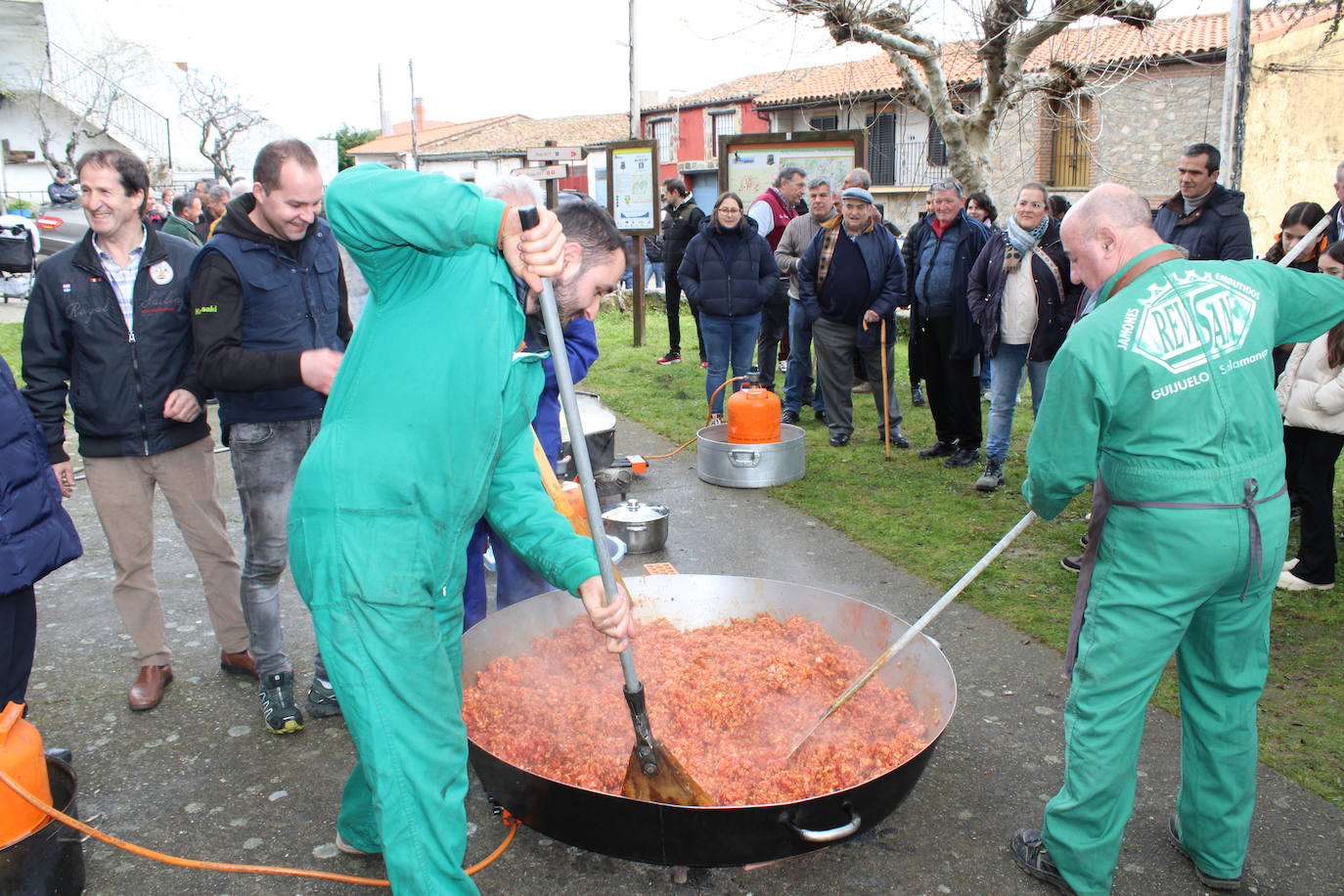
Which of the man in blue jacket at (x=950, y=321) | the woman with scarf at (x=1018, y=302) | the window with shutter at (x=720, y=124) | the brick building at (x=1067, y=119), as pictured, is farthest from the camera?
the window with shutter at (x=720, y=124)

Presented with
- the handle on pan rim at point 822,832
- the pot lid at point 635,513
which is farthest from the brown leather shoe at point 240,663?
the handle on pan rim at point 822,832

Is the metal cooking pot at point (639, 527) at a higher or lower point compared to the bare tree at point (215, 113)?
lower

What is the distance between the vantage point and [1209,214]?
5.65 meters

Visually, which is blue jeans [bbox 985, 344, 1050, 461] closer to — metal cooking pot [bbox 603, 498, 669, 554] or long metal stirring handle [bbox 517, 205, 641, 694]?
metal cooking pot [bbox 603, 498, 669, 554]

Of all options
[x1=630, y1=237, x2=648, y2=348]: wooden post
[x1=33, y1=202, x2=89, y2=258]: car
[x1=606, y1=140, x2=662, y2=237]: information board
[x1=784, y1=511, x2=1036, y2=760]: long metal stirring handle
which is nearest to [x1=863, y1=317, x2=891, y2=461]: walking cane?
[x1=784, y1=511, x2=1036, y2=760]: long metal stirring handle

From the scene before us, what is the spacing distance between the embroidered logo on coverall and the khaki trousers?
130 inches

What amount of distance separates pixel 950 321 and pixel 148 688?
5520 millimetres

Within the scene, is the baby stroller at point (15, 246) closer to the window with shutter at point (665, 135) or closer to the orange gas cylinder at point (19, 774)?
the orange gas cylinder at point (19, 774)

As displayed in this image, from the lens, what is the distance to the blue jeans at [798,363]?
814 cm

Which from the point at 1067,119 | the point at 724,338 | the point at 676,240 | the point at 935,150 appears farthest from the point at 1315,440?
the point at 935,150

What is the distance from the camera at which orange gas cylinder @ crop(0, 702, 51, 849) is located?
246 centimetres

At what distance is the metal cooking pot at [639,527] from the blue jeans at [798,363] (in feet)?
9.75

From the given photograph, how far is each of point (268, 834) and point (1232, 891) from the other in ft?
9.32

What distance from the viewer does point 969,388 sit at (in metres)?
A: 6.88
